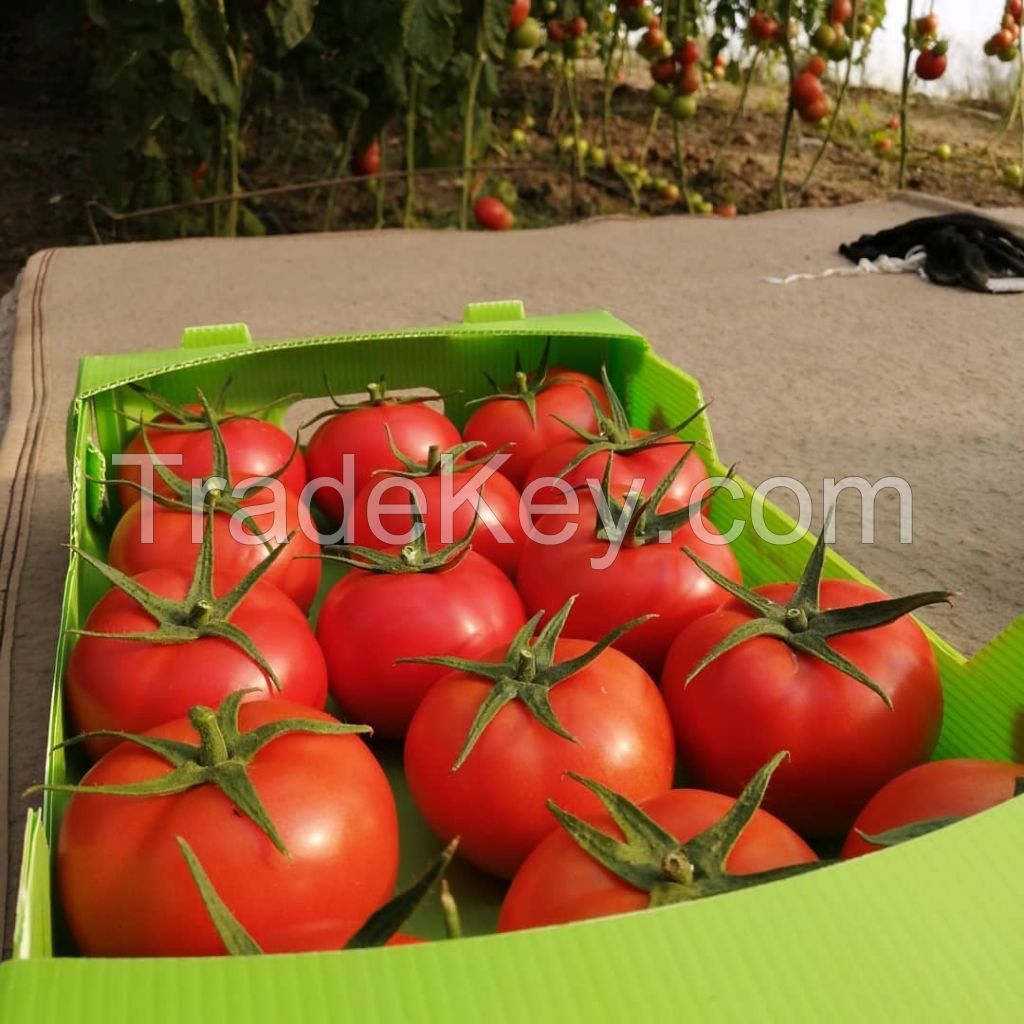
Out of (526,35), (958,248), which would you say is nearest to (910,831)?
(958,248)

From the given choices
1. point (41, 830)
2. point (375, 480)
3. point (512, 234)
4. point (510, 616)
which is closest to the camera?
point (41, 830)

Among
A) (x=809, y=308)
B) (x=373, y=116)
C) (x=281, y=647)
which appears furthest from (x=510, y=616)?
(x=373, y=116)

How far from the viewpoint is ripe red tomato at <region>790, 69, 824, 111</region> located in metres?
2.92

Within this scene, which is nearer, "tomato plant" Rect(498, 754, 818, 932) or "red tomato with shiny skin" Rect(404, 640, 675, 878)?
"tomato plant" Rect(498, 754, 818, 932)

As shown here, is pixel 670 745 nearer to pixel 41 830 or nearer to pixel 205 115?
pixel 41 830

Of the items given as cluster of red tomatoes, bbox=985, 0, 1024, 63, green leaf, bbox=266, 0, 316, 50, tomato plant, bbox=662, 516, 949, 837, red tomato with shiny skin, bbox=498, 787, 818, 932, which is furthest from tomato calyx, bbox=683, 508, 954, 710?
cluster of red tomatoes, bbox=985, 0, 1024, 63

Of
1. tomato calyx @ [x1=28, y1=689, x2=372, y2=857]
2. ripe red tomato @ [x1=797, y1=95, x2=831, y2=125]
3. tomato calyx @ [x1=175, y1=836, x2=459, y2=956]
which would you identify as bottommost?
tomato calyx @ [x1=28, y1=689, x2=372, y2=857]

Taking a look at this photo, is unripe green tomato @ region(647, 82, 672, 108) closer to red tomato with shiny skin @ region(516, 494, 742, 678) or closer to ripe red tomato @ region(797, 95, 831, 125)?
ripe red tomato @ region(797, 95, 831, 125)

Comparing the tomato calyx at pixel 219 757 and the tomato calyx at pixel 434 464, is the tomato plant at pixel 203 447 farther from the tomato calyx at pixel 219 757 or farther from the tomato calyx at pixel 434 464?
the tomato calyx at pixel 219 757

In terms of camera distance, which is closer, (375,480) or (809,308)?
(375,480)

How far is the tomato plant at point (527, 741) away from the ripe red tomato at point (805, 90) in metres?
2.68

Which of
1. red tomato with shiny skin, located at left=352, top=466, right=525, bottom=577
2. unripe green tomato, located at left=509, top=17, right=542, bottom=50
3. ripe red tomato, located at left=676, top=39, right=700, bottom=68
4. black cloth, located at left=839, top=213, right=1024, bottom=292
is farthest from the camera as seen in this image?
ripe red tomato, located at left=676, top=39, right=700, bottom=68

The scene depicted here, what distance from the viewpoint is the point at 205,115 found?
2.80 meters

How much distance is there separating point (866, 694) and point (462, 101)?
268 cm
